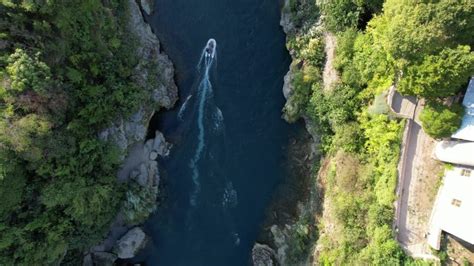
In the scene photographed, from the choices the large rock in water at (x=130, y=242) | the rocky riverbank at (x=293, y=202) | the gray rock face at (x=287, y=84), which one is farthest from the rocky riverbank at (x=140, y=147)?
the rocky riverbank at (x=293, y=202)

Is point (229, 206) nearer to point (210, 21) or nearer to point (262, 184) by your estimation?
point (262, 184)

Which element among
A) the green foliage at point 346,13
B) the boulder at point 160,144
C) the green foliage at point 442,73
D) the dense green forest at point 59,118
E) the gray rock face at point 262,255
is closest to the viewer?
the green foliage at point 442,73

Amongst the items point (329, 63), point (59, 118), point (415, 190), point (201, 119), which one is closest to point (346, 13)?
point (329, 63)

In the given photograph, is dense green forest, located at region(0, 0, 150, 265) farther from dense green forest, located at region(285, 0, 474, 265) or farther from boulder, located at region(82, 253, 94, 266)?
dense green forest, located at region(285, 0, 474, 265)

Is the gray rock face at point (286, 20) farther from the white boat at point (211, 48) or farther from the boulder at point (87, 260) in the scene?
the boulder at point (87, 260)

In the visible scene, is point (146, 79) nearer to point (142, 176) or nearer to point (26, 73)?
point (142, 176)

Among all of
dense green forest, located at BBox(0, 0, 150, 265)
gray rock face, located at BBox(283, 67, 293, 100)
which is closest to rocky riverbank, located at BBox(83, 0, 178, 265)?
dense green forest, located at BBox(0, 0, 150, 265)

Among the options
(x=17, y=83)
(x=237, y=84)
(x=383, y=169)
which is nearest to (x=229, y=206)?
(x=237, y=84)
